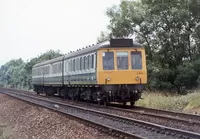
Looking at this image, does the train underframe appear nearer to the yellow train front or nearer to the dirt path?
the yellow train front

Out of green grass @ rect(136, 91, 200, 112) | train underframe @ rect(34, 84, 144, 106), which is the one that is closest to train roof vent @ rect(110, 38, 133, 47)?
train underframe @ rect(34, 84, 144, 106)

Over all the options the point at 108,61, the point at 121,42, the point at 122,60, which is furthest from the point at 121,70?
the point at 121,42

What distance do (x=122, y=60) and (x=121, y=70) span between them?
1.71 feet

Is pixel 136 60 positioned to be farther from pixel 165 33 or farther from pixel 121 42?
pixel 165 33

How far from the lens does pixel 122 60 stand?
20.7 metres

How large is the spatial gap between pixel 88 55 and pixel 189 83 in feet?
37.2

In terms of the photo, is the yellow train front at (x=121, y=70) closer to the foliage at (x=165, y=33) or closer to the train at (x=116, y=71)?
the train at (x=116, y=71)

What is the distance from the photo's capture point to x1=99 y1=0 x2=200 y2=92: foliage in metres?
33.4

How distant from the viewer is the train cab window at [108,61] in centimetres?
2041

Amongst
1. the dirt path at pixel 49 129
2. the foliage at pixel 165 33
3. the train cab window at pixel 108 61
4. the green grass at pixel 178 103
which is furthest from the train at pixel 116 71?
the foliage at pixel 165 33

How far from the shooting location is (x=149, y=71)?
1328 inches

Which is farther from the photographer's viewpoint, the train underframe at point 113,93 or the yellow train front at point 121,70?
the train underframe at point 113,93

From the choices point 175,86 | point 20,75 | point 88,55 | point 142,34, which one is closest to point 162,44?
point 142,34

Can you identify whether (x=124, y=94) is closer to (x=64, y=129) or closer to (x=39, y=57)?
(x=64, y=129)
